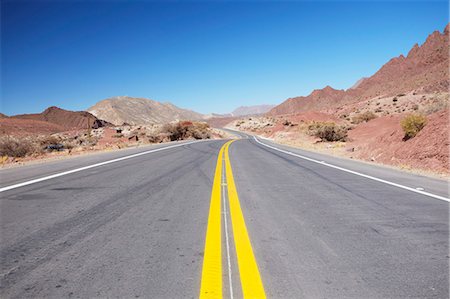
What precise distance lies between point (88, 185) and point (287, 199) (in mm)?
4273

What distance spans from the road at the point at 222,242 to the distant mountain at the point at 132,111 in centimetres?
12976

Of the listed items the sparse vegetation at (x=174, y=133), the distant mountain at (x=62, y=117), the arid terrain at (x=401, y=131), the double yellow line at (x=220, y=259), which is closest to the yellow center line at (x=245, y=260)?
the double yellow line at (x=220, y=259)

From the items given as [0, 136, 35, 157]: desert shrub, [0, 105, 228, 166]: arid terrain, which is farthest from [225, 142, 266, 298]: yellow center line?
[0, 136, 35, 157]: desert shrub

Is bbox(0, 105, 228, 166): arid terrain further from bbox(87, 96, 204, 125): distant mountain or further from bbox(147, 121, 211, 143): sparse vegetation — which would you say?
bbox(87, 96, 204, 125): distant mountain

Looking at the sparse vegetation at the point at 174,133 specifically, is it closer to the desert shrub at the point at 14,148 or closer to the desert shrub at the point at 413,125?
the desert shrub at the point at 14,148

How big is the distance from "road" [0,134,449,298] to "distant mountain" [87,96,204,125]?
129756 mm

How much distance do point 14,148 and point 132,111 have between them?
13491 cm

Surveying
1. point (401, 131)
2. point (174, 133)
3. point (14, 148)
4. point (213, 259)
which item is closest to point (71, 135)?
point (174, 133)

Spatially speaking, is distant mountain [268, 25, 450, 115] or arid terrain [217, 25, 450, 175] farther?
distant mountain [268, 25, 450, 115]

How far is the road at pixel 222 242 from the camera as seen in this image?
2586mm

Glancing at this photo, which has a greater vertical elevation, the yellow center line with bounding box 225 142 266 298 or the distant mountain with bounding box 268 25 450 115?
the distant mountain with bounding box 268 25 450 115

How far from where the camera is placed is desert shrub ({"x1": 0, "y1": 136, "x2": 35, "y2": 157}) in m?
18.8

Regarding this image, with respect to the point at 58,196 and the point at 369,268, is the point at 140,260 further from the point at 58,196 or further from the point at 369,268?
the point at 58,196

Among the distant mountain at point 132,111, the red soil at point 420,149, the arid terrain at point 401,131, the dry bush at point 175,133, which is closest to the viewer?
the red soil at point 420,149
